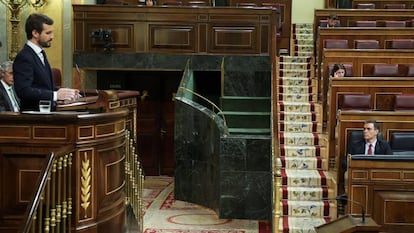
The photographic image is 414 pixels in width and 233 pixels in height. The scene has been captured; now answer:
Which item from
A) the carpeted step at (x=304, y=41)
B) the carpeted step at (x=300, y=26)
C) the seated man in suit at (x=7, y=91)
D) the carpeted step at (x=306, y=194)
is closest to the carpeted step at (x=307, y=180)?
the carpeted step at (x=306, y=194)

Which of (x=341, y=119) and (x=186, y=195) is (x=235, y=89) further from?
(x=341, y=119)

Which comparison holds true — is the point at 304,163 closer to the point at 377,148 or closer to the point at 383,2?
the point at 377,148

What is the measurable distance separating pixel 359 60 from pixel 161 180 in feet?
12.5

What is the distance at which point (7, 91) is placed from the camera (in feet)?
15.1

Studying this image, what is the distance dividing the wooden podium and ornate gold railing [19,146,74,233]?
5.51 feet

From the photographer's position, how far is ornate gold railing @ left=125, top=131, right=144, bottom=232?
5.22 m

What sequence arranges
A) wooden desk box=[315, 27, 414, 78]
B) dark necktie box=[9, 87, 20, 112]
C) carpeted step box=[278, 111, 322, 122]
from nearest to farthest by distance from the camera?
dark necktie box=[9, 87, 20, 112] → carpeted step box=[278, 111, 322, 122] → wooden desk box=[315, 27, 414, 78]

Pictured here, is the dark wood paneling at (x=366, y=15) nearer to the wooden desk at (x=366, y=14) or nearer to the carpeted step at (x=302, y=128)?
the wooden desk at (x=366, y=14)

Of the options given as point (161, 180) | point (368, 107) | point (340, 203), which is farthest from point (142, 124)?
point (340, 203)

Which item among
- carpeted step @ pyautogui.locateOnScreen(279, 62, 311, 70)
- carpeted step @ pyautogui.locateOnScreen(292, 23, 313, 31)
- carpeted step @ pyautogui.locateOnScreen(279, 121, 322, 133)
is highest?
carpeted step @ pyautogui.locateOnScreen(292, 23, 313, 31)

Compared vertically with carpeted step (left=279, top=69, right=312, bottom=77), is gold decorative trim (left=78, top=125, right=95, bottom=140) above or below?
below

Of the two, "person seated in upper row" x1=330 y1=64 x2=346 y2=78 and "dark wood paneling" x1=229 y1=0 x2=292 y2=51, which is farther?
"dark wood paneling" x1=229 y1=0 x2=292 y2=51

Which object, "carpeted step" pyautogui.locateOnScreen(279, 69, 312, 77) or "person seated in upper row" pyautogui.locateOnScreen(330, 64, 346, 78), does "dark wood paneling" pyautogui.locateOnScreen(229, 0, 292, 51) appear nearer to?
"carpeted step" pyautogui.locateOnScreen(279, 69, 312, 77)

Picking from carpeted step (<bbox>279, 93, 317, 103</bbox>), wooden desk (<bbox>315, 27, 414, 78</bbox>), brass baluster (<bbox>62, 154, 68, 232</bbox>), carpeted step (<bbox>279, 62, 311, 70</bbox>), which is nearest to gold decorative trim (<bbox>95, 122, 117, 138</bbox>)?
brass baluster (<bbox>62, 154, 68, 232</bbox>)
